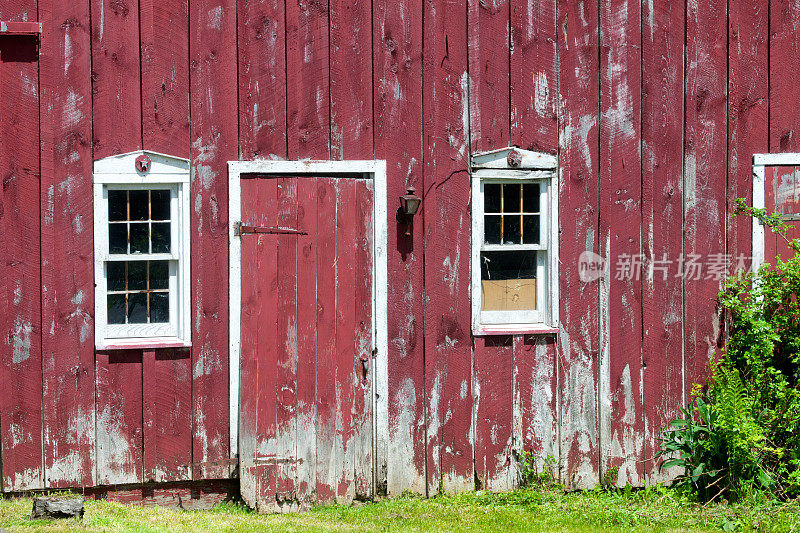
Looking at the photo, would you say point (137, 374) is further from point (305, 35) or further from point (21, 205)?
point (305, 35)

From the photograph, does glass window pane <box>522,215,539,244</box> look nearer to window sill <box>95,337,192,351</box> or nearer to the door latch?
the door latch

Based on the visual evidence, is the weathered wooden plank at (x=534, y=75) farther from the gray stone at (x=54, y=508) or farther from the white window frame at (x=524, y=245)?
the gray stone at (x=54, y=508)

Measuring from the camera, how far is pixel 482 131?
19.8ft

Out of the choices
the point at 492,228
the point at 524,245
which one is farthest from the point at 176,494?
the point at 524,245

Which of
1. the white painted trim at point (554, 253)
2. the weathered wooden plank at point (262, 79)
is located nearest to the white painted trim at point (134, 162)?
the weathered wooden plank at point (262, 79)

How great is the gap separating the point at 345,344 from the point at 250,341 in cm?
73

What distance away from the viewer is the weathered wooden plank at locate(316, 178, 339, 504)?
19.0 feet

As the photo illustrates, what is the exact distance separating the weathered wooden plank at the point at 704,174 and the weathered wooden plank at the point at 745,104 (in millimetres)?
72

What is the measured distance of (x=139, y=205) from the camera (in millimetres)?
5684

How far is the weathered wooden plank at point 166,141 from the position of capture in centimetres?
558

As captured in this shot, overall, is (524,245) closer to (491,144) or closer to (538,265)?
(538,265)

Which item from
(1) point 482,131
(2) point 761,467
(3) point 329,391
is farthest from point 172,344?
(2) point 761,467

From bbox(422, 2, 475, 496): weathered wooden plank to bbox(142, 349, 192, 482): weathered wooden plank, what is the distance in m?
1.87

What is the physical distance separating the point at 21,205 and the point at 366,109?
2653 millimetres
